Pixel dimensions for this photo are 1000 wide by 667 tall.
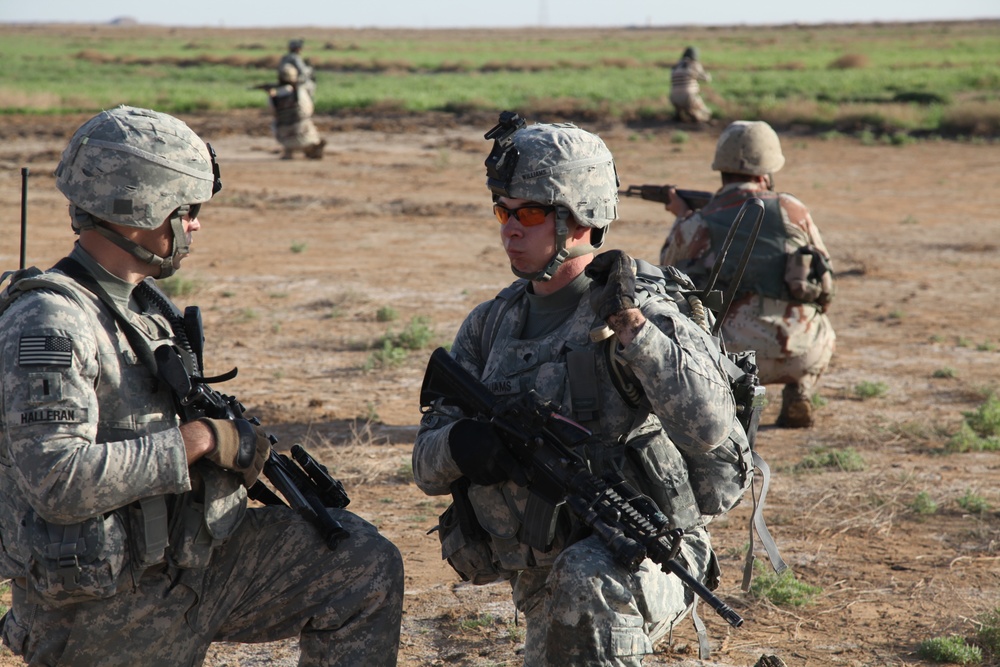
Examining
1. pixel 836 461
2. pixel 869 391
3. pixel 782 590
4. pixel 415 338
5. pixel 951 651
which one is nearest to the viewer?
pixel 951 651

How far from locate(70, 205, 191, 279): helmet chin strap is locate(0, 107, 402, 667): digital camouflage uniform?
0.28ft

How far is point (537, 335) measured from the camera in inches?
150

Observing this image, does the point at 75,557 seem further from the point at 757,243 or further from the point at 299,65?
the point at 299,65

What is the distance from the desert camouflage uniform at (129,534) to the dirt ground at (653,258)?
107cm

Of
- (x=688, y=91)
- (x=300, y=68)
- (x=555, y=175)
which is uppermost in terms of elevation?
(x=300, y=68)

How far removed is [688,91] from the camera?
27.3m

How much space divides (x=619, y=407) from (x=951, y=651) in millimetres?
1984

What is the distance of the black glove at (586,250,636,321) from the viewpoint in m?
3.33

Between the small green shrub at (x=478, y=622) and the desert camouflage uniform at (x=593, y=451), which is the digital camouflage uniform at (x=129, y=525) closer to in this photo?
the desert camouflage uniform at (x=593, y=451)

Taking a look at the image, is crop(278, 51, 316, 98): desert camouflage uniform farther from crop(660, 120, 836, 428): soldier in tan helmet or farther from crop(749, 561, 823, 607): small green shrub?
crop(749, 561, 823, 607): small green shrub

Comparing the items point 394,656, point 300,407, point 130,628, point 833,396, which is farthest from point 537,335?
point 833,396

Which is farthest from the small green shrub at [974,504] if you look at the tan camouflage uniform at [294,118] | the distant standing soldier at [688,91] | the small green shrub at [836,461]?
the distant standing soldier at [688,91]

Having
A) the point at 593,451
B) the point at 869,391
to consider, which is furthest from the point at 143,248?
the point at 869,391

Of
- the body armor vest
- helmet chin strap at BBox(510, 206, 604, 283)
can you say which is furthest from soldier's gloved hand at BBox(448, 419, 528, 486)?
the body armor vest
